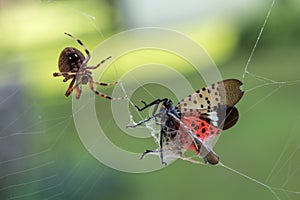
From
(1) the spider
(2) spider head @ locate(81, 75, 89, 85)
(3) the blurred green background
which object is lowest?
(3) the blurred green background

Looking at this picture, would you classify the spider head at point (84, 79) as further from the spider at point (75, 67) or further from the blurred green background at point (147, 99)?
the blurred green background at point (147, 99)

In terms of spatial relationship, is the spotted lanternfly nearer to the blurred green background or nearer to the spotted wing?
the spotted wing

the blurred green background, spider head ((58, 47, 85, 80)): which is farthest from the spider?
the blurred green background

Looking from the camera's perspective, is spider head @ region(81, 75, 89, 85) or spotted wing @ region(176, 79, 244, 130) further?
spider head @ region(81, 75, 89, 85)

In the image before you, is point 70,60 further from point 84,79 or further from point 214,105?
point 214,105

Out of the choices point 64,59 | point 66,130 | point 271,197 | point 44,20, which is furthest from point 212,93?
point 44,20

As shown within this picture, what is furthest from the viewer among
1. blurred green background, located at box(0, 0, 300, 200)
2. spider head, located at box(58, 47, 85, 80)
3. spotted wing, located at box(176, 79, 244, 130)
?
blurred green background, located at box(0, 0, 300, 200)

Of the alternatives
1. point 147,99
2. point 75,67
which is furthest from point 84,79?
point 147,99
